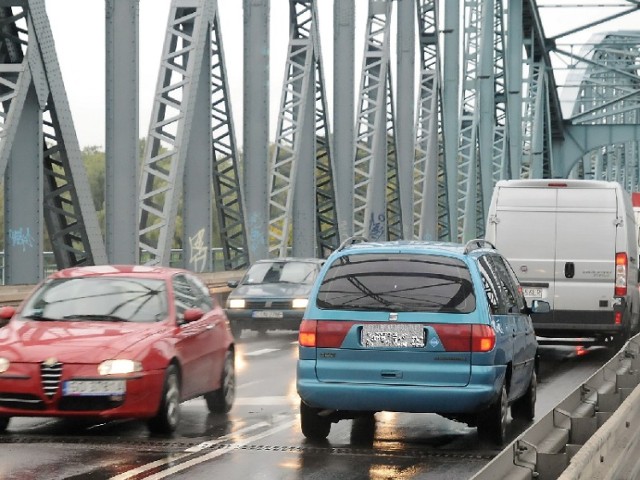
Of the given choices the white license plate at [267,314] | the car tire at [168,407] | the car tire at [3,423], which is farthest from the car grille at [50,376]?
the white license plate at [267,314]

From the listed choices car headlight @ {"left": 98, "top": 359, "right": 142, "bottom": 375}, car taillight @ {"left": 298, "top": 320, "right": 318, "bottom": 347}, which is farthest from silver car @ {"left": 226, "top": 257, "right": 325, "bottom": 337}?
car taillight @ {"left": 298, "top": 320, "right": 318, "bottom": 347}

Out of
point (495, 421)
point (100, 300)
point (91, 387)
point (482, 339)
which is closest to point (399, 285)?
point (482, 339)

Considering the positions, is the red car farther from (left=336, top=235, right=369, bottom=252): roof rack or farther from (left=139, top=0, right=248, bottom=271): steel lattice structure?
(left=139, top=0, right=248, bottom=271): steel lattice structure

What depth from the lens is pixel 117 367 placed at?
37.4ft

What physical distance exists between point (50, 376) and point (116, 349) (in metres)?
0.48

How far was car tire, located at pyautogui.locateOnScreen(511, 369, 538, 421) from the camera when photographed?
1287 cm

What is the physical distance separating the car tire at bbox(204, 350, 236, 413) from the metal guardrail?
358cm

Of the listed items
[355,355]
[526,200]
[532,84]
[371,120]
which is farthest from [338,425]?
[532,84]

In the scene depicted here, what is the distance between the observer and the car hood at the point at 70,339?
37.5ft

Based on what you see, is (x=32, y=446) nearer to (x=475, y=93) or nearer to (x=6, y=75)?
(x=6, y=75)

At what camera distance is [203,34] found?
84.4 feet

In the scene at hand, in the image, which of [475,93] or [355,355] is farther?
[475,93]

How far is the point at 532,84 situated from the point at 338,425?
230 ft

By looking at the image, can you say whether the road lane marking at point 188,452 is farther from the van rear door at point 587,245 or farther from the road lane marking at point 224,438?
the van rear door at point 587,245
